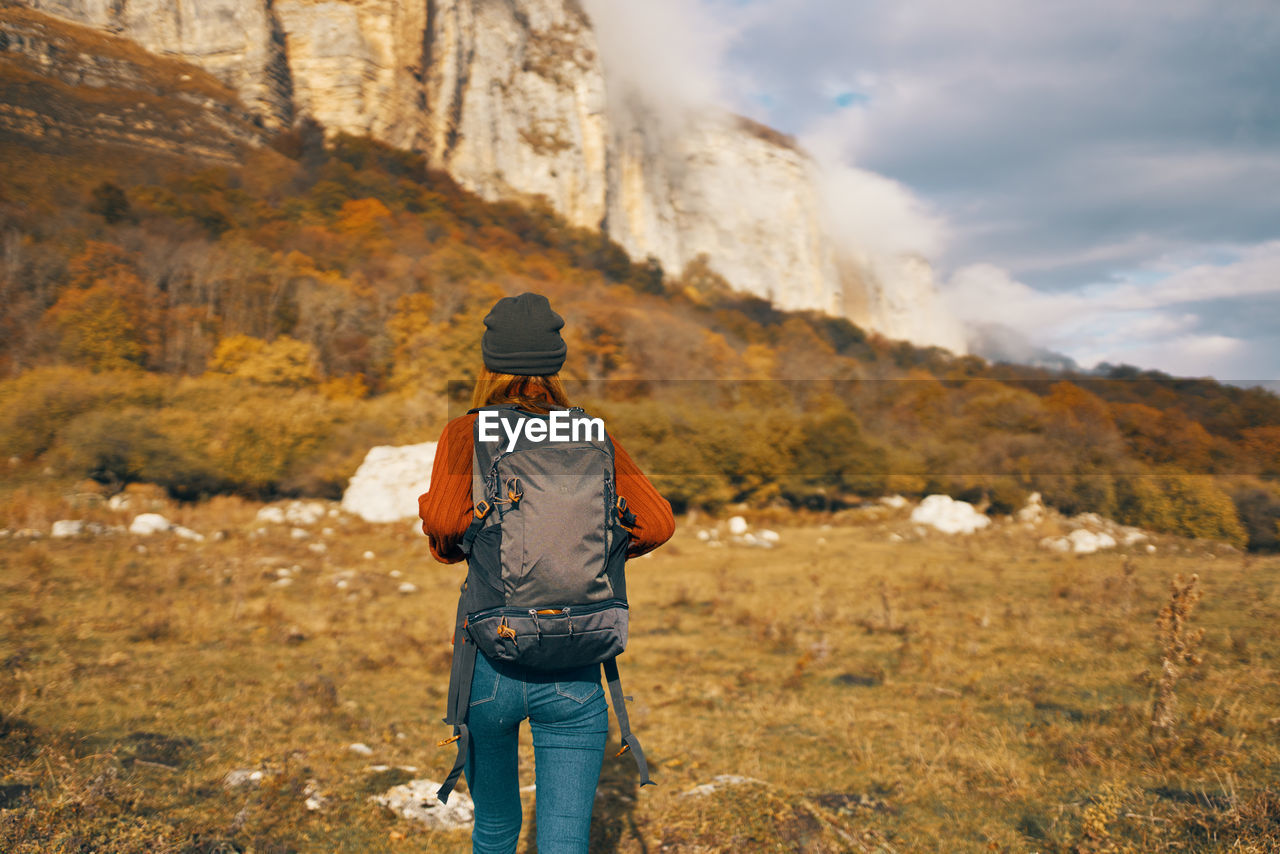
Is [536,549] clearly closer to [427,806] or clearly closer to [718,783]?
[427,806]

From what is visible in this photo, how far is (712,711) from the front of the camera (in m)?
5.23

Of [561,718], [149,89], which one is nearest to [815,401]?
[561,718]

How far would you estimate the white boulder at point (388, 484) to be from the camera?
18.8 m

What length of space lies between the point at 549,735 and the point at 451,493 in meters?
0.65

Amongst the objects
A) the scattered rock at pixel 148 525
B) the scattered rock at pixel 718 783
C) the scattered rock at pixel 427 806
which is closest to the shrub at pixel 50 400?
the scattered rock at pixel 148 525

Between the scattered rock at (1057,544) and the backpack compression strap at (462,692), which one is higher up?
the backpack compression strap at (462,692)

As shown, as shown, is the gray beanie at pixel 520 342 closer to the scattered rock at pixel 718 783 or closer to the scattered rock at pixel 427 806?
the scattered rock at pixel 427 806

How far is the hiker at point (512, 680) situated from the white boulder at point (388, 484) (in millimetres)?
17577

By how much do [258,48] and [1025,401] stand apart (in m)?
58.4

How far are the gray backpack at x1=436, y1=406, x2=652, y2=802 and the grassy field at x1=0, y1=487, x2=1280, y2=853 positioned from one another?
2067 mm

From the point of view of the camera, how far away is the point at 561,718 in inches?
67.3

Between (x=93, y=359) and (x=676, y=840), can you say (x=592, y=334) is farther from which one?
(x=676, y=840)

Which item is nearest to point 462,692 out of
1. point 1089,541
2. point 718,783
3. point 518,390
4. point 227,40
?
point 518,390

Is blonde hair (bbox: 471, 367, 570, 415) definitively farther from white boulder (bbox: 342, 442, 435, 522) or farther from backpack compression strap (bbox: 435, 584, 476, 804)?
white boulder (bbox: 342, 442, 435, 522)
